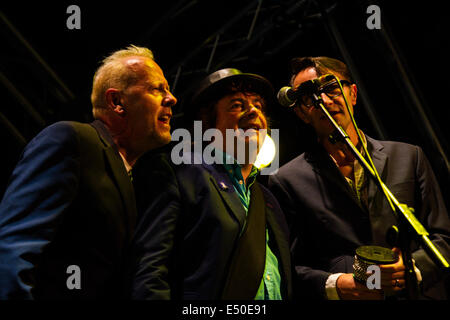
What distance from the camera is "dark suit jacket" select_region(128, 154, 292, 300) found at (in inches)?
63.2

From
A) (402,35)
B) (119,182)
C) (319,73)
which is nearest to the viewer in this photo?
(119,182)

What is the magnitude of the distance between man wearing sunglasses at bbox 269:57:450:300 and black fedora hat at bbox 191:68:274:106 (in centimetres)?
37

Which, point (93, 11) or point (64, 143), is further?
point (93, 11)

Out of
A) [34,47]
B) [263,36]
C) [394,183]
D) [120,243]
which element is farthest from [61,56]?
[394,183]

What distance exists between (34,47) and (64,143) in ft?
10.5

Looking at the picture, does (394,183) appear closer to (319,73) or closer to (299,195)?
(299,195)

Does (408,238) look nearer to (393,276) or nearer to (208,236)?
(393,276)

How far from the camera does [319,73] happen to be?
8.31 ft

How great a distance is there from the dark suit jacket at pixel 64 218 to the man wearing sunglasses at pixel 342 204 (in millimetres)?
1061

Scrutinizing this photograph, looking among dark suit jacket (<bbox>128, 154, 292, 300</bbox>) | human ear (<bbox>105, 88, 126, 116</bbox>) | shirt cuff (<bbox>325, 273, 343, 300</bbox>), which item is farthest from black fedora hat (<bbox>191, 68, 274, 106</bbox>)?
shirt cuff (<bbox>325, 273, 343, 300</bbox>)

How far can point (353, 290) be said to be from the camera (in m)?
1.86

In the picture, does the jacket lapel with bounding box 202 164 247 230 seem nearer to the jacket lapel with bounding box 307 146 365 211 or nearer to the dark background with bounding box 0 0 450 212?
the jacket lapel with bounding box 307 146 365 211

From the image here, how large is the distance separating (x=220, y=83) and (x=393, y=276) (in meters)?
1.46
